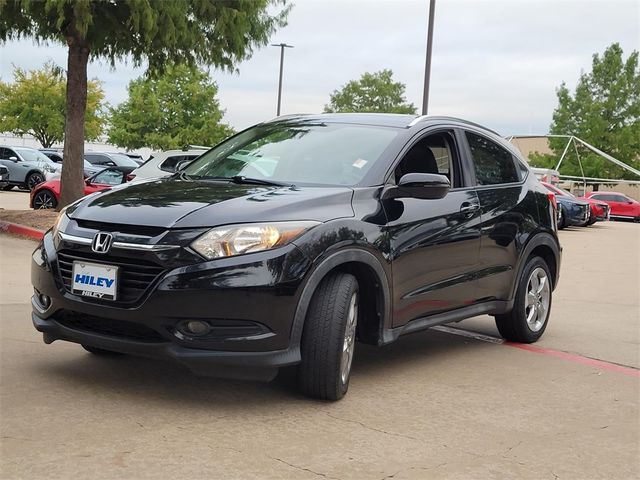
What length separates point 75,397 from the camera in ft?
15.5

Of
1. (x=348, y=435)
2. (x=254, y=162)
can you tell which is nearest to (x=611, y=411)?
(x=348, y=435)

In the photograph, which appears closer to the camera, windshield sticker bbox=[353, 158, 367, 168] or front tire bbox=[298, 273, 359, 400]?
front tire bbox=[298, 273, 359, 400]

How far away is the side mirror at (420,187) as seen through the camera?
5.29m

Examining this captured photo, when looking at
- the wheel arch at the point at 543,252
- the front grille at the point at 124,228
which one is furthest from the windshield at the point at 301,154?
the wheel arch at the point at 543,252

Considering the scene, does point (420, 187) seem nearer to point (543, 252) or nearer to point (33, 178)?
point (543, 252)

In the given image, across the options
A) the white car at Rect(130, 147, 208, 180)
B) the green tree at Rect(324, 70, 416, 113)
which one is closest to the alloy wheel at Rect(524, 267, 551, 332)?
the white car at Rect(130, 147, 208, 180)

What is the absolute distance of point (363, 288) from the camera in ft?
17.2

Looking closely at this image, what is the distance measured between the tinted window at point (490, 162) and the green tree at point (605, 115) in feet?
174

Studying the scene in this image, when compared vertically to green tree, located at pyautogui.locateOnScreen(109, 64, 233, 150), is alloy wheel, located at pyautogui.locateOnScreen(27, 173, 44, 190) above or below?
below

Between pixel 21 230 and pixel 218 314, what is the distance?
32.8 ft

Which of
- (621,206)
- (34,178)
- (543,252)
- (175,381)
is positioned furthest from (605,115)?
(175,381)

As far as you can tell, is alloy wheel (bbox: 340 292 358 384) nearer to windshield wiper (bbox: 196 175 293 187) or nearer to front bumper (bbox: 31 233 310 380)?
front bumper (bbox: 31 233 310 380)

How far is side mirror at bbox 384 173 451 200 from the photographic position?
5289 mm

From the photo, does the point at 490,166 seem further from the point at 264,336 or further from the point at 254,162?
the point at 264,336
